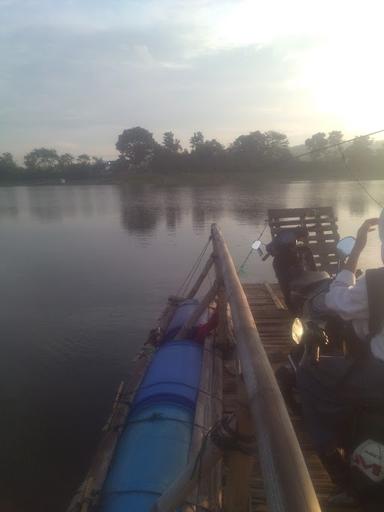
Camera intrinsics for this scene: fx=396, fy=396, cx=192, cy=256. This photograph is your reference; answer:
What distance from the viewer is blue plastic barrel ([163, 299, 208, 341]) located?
6.78m

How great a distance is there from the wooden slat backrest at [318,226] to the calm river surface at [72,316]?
5.11 m

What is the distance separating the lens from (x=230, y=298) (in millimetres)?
3387

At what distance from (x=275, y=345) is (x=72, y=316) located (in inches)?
327

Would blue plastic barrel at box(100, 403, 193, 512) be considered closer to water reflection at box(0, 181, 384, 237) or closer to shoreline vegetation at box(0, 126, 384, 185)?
water reflection at box(0, 181, 384, 237)

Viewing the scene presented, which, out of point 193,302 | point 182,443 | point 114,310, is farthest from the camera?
point 114,310

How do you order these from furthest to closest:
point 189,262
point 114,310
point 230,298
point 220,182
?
point 220,182
point 189,262
point 114,310
point 230,298

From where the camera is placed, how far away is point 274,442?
4.76ft

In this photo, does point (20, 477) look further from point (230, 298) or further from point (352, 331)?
point (352, 331)

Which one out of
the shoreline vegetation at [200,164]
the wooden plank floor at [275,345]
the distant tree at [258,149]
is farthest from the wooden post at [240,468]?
the distant tree at [258,149]

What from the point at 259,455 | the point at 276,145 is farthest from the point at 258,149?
the point at 259,455

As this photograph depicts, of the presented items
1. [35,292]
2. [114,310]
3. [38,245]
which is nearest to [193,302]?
[114,310]

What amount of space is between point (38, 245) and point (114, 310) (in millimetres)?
12357

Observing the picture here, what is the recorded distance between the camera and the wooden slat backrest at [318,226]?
9.60 metres

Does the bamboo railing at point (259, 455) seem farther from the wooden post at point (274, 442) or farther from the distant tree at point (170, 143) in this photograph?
the distant tree at point (170, 143)
